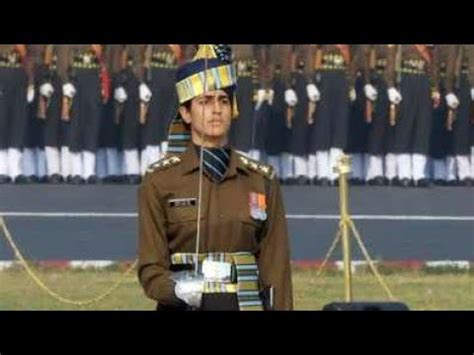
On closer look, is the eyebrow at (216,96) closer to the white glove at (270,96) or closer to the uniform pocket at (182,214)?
the uniform pocket at (182,214)

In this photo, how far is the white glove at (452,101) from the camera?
14.1 metres

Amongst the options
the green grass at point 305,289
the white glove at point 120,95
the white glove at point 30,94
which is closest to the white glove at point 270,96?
the white glove at point 120,95

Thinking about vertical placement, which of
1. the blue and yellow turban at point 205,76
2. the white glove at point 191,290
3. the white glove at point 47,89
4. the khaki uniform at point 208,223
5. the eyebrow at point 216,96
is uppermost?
the blue and yellow turban at point 205,76

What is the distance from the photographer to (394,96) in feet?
46.6

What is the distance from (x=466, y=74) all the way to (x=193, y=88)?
9414 mm

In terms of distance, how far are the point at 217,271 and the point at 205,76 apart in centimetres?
52

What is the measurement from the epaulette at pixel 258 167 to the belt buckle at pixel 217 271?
0.31 meters

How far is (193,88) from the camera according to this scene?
4777mm

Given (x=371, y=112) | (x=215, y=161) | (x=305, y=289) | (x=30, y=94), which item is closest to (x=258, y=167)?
(x=215, y=161)

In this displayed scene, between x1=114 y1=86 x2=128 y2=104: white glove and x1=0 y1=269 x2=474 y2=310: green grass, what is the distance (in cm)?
365

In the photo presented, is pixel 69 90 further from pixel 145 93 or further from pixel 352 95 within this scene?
pixel 352 95

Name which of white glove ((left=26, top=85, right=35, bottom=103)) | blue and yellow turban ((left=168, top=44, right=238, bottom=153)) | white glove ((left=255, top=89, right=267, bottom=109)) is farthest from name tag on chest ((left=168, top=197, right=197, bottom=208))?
white glove ((left=26, top=85, right=35, bottom=103))
